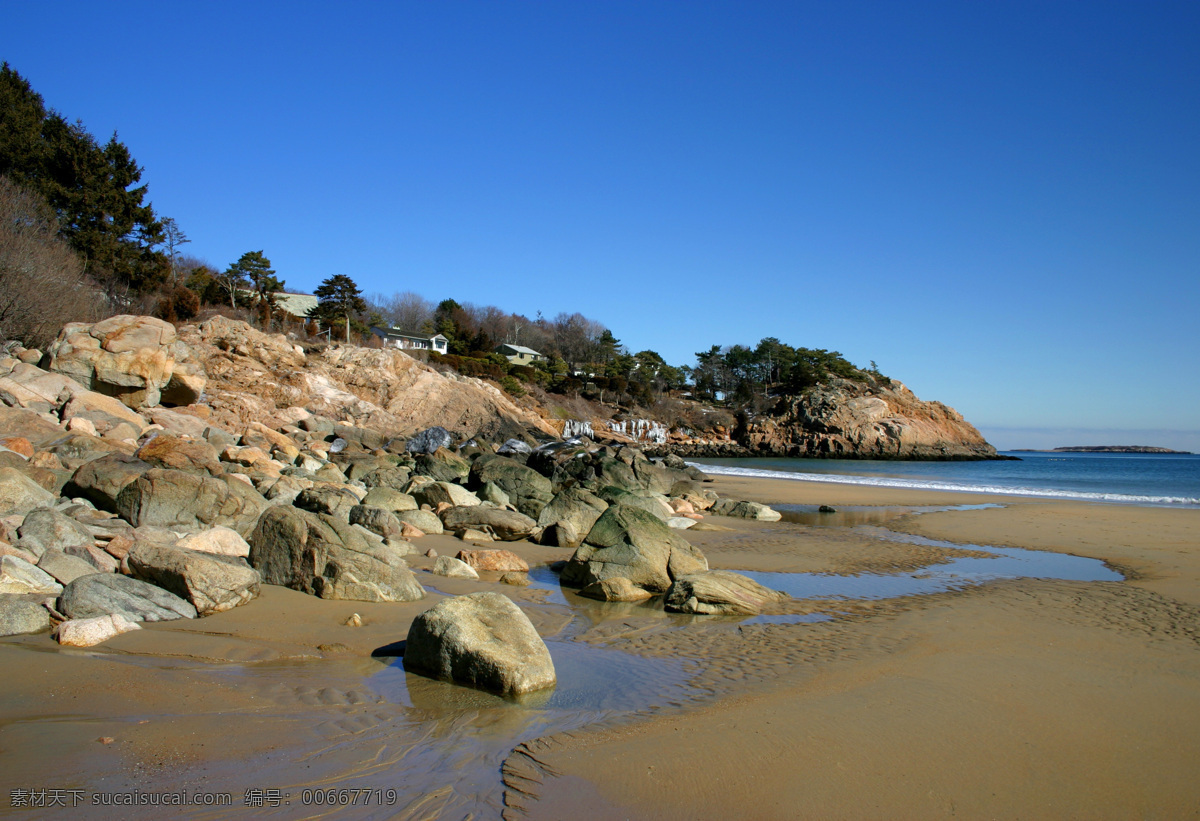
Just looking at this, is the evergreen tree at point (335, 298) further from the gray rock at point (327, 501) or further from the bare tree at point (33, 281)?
the gray rock at point (327, 501)

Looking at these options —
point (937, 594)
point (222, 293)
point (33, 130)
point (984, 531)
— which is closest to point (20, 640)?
point (937, 594)

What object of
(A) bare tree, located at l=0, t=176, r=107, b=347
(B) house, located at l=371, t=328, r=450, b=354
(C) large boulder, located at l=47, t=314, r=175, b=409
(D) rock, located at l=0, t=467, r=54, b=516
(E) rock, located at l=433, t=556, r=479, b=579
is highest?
(B) house, located at l=371, t=328, r=450, b=354

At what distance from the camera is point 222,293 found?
140 feet

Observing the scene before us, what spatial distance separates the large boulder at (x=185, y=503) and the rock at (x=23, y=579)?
2.37 m

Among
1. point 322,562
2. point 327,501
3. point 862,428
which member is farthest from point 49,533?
point 862,428

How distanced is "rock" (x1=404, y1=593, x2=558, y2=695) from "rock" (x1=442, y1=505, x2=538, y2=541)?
22.1ft

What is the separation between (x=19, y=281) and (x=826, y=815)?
2540 centimetres

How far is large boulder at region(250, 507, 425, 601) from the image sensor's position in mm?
7543

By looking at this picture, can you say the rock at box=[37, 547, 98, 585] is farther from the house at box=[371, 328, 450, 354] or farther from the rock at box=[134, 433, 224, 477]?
the house at box=[371, 328, 450, 354]

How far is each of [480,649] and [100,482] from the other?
23.1ft

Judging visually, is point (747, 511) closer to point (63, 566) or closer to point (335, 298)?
point (63, 566)

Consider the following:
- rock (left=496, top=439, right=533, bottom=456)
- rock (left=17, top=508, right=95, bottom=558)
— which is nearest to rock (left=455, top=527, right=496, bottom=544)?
rock (left=17, top=508, right=95, bottom=558)

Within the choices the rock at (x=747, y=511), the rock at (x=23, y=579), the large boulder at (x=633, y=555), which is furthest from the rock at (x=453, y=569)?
the rock at (x=747, y=511)

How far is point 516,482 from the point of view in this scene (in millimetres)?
16469
